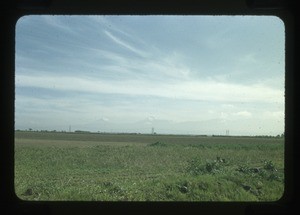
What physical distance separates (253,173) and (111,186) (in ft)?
22.0
